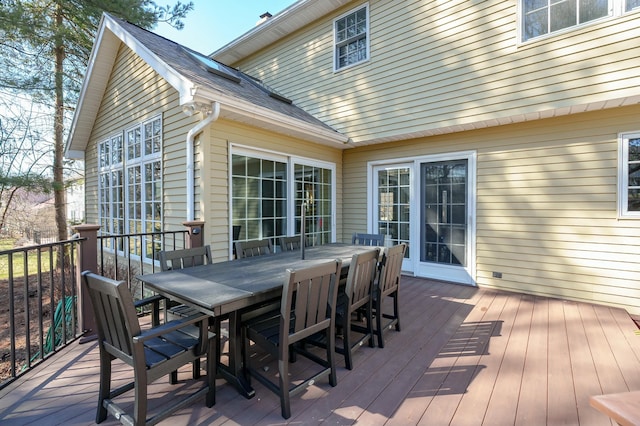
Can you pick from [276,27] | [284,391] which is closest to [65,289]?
[284,391]

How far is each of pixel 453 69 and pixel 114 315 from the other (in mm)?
5084

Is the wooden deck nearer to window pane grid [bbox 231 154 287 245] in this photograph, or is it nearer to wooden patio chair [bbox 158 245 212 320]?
wooden patio chair [bbox 158 245 212 320]

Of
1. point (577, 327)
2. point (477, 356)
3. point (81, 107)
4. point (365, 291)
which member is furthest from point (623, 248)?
point (81, 107)

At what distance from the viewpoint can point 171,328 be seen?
1612 millimetres

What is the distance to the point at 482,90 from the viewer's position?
434 centimetres

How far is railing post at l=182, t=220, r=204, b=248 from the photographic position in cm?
362

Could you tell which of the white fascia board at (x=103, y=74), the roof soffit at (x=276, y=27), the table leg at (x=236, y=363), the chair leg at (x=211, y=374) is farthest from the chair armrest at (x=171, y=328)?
the roof soffit at (x=276, y=27)

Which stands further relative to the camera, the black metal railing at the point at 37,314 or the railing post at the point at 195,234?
the railing post at the point at 195,234

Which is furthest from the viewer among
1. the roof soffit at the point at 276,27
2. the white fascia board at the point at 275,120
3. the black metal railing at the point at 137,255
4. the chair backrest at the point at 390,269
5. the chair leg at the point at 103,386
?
the roof soffit at the point at 276,27

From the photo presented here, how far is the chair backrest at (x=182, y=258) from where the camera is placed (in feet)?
8.58

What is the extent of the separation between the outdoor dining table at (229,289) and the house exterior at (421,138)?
1711mm

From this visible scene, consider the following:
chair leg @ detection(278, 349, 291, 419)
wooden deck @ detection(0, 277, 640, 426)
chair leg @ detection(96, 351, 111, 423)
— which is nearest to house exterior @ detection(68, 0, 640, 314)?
wooden deck @ detection(0, 277, 640, 426)

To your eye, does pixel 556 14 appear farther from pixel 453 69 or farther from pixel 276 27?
pixel 276 27

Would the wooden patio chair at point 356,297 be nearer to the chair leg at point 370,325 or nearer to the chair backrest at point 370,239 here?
the chair leg at point 370,325
